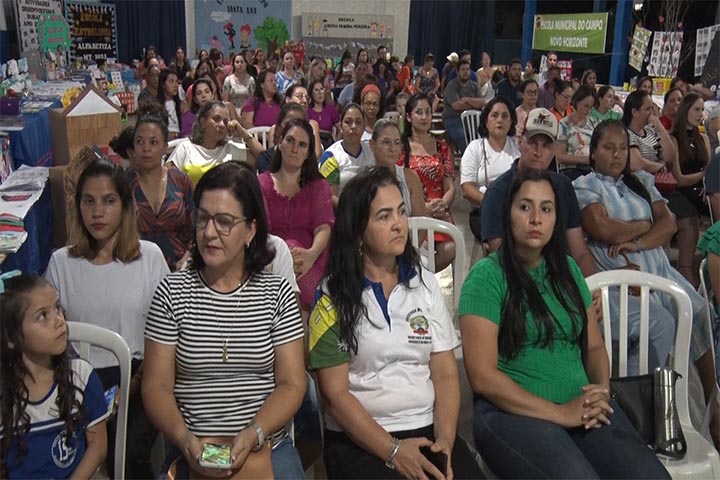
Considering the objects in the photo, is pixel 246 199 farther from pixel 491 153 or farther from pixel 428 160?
pixel 491 153

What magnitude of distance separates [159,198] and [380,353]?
137cm

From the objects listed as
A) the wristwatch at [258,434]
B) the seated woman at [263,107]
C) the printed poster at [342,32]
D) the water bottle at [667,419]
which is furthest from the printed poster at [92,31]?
the water bottle at [667,419]

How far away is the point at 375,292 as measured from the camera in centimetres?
173

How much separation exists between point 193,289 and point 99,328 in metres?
0.33

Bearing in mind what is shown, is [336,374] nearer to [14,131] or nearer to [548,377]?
[548,377]

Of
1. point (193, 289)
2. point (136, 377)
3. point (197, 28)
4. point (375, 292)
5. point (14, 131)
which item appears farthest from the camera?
point (197, 28)

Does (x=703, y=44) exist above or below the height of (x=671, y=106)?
above

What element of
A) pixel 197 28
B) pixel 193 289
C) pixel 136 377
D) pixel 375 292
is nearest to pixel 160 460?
pixel 136 377

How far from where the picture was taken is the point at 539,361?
1790mm

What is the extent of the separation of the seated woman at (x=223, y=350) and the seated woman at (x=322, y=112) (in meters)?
3.80

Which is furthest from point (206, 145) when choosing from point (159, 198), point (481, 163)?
point (481, 163)

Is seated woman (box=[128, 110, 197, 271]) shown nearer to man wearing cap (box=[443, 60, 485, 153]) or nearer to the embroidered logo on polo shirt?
the embroidered logo on polo shirt

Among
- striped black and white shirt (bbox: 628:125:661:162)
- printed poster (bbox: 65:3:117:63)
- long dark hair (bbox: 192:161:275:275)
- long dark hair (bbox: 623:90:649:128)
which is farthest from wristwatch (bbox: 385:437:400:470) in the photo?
printed poster (bbox: 65:3:117:63)

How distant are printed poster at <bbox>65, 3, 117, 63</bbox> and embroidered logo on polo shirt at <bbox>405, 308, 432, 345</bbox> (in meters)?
9.80
